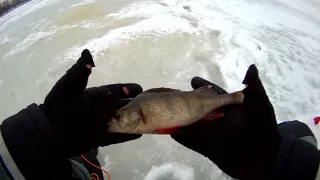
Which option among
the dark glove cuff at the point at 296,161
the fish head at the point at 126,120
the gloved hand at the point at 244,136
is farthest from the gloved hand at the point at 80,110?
the dark glove cuff at the point at 296,161

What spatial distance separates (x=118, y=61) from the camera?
3211 millimetres

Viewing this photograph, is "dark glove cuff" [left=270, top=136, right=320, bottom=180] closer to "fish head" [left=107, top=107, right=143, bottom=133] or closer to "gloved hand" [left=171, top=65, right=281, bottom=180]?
"gloved hand" [left=171, top=65, right=281, bottom=180]

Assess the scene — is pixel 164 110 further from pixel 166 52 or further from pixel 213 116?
pixel 166 52

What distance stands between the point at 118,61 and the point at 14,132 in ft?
7.09

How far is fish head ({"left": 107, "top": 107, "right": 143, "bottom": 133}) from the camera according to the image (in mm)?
1370

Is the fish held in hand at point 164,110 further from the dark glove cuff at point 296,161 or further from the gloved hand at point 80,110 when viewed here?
the dark glove cuff at point 296,161

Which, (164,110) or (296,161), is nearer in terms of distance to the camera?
(296,161)

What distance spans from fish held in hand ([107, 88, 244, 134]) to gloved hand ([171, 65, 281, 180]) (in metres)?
0.05

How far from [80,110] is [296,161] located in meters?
0.85

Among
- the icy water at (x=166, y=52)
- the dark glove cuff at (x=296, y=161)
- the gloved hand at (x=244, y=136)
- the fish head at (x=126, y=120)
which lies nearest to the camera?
the dark glove cuff at (x=296, y=161)

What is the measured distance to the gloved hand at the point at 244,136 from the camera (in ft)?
3.99

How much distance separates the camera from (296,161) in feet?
3.65

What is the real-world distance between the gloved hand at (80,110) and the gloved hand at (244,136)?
324 mm

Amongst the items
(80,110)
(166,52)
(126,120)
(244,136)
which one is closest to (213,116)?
(244,136)
